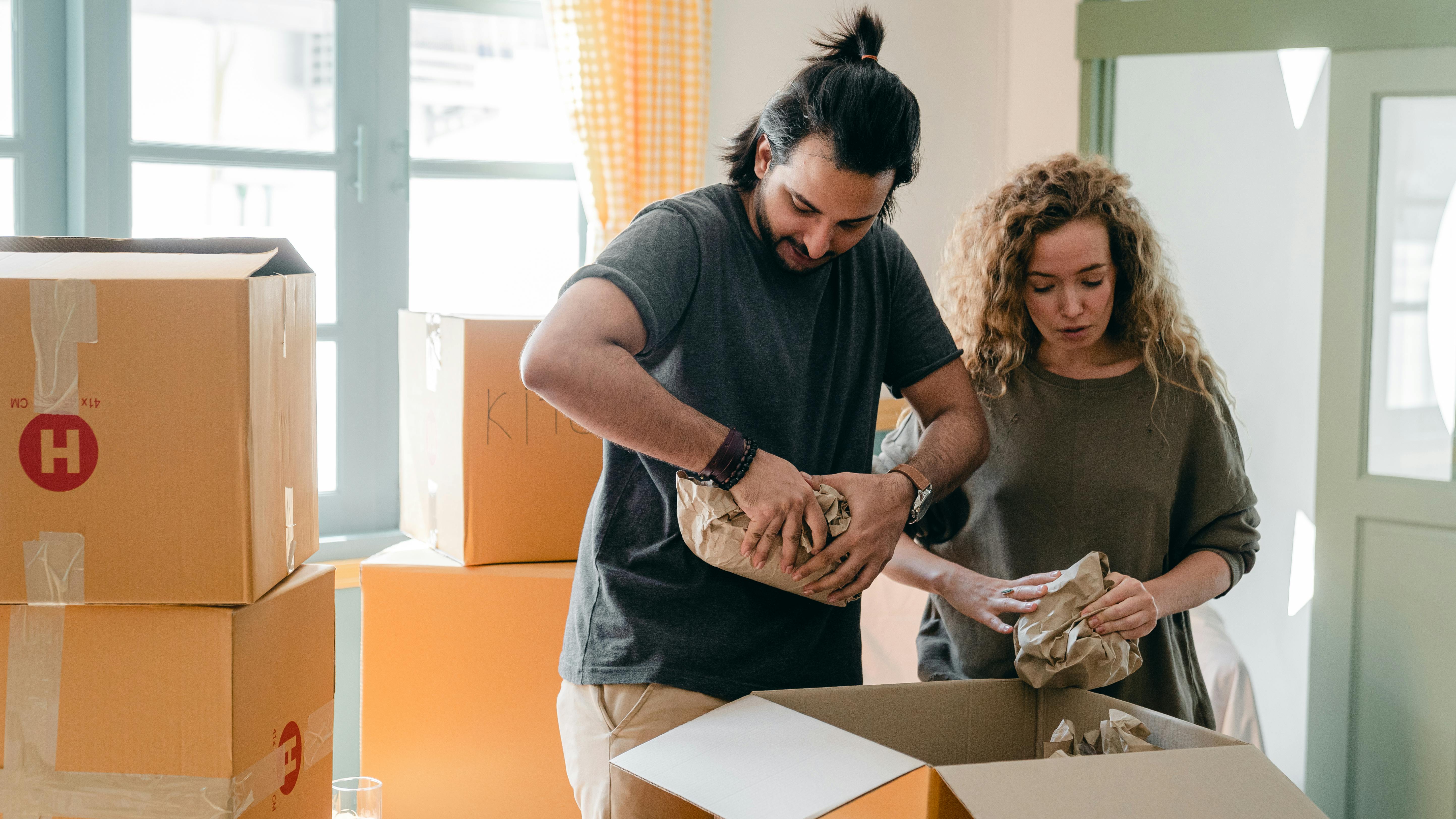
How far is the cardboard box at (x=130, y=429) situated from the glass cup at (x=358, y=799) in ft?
1.80

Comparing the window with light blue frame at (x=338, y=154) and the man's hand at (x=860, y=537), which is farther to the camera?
the window with light blue frame at (x=338, y=154)

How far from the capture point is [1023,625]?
3.82 ft

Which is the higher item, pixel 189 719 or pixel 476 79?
pixel 476 79

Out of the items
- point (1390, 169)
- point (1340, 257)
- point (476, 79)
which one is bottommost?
point (1340, 257)

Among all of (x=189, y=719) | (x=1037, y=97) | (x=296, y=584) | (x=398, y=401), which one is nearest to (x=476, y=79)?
(x=398, y=401)

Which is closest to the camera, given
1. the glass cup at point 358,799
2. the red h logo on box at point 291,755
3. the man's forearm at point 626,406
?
the man's forearm at point 626,406

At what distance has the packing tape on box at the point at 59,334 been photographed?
3.38 ft

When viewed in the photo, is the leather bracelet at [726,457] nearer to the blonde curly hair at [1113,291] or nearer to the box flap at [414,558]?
the blonde curly hair at [1113,291]

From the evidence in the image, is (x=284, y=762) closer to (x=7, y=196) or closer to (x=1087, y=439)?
(x=1087, y=439)

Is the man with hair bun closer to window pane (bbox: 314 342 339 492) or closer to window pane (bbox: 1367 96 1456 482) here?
window pane (bbox: 314 342 339 492)

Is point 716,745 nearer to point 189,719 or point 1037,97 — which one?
point 189,719

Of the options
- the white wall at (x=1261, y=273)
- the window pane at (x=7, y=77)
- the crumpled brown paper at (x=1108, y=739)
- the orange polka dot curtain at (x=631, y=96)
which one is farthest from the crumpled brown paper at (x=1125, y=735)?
the window pane at (x=7, y=77)

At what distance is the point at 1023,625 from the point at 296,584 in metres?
0.82

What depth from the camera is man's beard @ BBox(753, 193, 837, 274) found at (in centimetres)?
119
